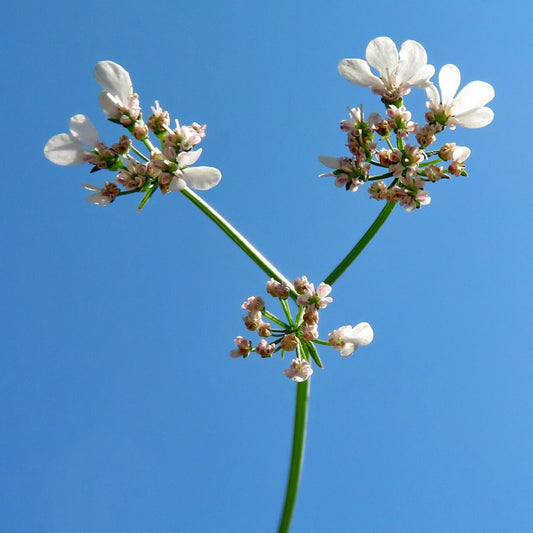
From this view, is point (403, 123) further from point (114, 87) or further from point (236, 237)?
point (114, 87)

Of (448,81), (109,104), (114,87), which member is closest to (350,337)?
(448,81)

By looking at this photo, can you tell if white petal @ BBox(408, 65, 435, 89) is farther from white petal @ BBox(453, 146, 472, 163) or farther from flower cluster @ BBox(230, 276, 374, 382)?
flower cluster @ BBox(230, 276, 374, 382)

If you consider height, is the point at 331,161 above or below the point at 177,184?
above

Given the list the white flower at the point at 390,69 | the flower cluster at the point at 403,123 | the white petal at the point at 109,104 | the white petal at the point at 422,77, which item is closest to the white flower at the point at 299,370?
the flower cluster at the point at 403,123

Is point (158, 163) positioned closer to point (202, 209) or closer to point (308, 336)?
point (202, 209)

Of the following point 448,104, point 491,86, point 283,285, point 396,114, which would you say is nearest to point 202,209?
point 283,285

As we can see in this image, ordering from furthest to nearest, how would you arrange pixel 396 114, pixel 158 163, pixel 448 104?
pixel 448 104 < pixel 396 114 < pixel 158 163

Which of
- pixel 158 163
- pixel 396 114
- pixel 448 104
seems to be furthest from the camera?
pixel 448 104

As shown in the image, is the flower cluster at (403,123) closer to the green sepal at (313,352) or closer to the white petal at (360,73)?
the white petal at (360,73)
